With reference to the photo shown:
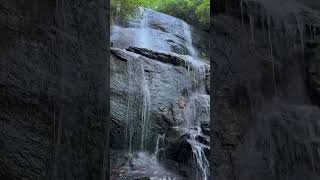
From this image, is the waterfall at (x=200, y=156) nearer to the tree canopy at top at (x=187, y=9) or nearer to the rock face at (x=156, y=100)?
the rock face at (x=156, y=100)

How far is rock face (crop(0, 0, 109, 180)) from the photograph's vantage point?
4.50 meters

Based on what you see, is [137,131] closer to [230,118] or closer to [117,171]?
[117,171]

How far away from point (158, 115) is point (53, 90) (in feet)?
22.2

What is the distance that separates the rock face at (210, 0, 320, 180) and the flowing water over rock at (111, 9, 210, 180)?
5.07m

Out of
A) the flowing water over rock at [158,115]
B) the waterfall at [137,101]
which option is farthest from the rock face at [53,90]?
the waterfall at [137,101]

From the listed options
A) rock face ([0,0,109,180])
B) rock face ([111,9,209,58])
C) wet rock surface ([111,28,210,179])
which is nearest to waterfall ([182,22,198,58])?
rock face ([111,9,209,58])

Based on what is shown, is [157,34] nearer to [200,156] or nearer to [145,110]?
[145,110]

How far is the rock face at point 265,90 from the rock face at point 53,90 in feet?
4.79

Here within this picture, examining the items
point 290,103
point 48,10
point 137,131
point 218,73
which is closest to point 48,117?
point 48,10

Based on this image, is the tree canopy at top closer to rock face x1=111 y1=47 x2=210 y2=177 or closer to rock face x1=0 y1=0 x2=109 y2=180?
rock face x1=111 y1=47 x2=210 y2=177

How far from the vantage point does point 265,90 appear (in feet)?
16.4

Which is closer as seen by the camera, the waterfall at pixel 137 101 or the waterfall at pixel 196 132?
the waterfall at pixel 196 132

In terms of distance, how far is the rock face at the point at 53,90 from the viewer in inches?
177

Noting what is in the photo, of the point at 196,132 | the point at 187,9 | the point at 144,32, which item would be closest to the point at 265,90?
the point at 196,132
